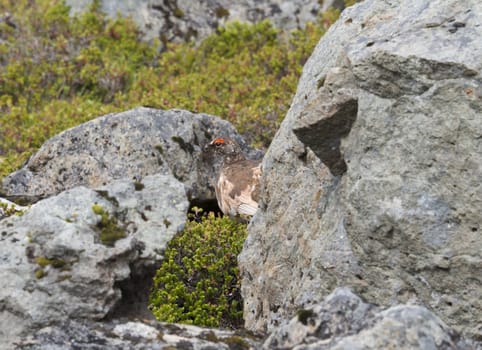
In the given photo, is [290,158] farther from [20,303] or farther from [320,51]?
[20,303]

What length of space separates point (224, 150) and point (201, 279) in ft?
11.4

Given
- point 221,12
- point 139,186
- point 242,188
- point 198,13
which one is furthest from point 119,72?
point 139,186

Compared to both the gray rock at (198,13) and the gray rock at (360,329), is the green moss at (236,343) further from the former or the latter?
the gray rock at (198,13)

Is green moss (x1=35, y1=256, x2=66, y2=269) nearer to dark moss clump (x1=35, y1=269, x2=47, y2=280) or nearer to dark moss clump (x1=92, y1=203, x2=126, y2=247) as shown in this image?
dark moss clump (x1=35, y1=269, x2=47, y2=280)

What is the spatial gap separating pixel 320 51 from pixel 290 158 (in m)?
1.13

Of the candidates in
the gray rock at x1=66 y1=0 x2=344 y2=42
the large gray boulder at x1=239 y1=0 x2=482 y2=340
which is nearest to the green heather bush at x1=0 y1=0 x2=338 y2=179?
the gray rock at x1=66 y1=0 x2=344 y2=42

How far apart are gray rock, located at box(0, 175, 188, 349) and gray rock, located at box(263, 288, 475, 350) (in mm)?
1090

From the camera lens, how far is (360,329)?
415cm

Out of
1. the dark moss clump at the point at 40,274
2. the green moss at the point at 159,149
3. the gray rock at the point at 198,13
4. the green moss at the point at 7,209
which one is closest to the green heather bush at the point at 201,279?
the green moss at the point at 7,209

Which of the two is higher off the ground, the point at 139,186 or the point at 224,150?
the point at 224,150

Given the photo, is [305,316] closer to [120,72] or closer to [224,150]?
[224,150]

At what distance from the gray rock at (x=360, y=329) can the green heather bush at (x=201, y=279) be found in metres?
3.09

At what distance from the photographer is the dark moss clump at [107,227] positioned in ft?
16.5

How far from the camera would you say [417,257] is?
540 cm
